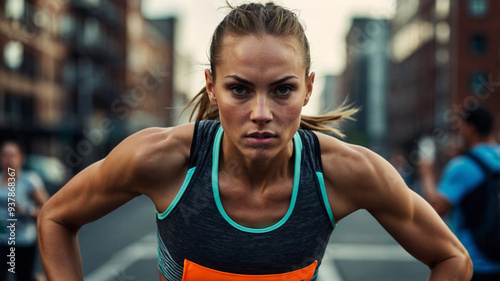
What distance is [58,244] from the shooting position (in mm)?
2088

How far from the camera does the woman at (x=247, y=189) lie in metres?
1.83

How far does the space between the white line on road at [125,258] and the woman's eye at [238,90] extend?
17.6 ft

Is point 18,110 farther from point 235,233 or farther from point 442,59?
point 442,59

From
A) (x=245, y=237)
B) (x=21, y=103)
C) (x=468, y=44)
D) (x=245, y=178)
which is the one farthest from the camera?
(x=468, y=44)

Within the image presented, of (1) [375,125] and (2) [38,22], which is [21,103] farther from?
(1) [375,125]

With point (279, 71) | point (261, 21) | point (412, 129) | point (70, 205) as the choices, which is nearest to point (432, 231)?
point (279, 71)

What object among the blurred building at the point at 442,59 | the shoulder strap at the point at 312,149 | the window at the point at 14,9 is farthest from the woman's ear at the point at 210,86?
the blurred building at the point at 442,59

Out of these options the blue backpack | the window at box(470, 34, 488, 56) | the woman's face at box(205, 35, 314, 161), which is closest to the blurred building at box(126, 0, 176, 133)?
the window at box(470, 34, 488, 56)

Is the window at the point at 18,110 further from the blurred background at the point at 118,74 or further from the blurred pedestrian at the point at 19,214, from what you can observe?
the blurred pedestrian at the point at 19,214

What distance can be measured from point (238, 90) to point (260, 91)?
88mm

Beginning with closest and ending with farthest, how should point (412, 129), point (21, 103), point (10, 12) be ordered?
1. point (10, 12)
2. point (21, 103)
3. point (412, 129)

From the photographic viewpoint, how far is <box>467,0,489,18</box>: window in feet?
136

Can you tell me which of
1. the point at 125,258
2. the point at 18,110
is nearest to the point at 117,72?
the point at 18,110

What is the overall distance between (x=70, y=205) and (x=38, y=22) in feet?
104
